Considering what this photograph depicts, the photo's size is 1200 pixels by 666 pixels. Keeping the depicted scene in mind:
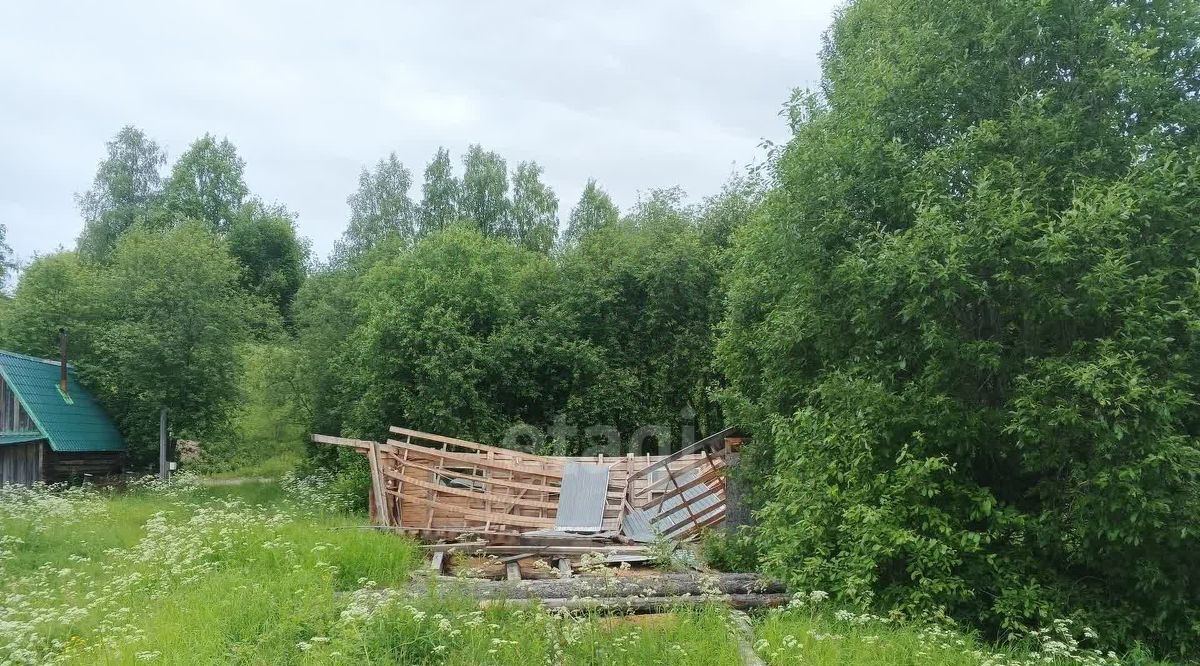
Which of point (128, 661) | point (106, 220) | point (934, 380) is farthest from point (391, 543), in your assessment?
point (106, 220)

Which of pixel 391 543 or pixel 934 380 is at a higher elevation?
pixel 934 380

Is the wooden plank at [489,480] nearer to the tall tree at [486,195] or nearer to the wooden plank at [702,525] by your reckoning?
the wooden plank at [702,525]

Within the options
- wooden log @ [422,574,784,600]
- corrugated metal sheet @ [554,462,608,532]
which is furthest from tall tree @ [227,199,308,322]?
wooden log @ [422,574,784,600]

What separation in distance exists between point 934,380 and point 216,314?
21587 mm

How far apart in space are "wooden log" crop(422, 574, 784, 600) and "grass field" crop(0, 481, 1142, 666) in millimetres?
623

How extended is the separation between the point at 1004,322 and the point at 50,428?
21044mm

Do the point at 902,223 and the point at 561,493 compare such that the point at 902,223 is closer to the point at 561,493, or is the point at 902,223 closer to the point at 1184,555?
the point at 1184,555

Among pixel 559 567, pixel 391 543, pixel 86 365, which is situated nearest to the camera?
pixel 391 543

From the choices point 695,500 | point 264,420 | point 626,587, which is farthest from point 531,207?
point 626,587

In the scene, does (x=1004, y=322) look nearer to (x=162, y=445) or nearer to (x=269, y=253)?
(x=162, y=445)

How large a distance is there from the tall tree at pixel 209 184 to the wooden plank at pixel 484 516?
3830 centimetres

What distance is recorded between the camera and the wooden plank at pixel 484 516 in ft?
46.9

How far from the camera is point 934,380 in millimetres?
7598

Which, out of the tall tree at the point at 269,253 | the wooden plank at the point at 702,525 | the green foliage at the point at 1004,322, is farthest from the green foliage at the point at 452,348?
the tall tree at the point at 269,253
